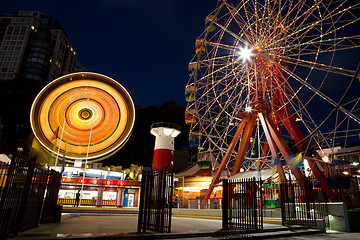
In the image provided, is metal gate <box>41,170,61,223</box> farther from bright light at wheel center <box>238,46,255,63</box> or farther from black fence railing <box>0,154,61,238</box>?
bright light at wheel center <box>238,46,255,63</box>

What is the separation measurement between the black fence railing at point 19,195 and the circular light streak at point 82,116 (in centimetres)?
2168

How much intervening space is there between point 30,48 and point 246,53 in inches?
3733

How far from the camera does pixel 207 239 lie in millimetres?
7781

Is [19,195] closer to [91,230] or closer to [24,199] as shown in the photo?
[24,199]

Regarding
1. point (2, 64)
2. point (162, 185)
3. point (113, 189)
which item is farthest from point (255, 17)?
point (2, 64)

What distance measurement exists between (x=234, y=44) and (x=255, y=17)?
2688 mm

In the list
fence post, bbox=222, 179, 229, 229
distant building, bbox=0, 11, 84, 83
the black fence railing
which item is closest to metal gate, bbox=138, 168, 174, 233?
fence post, bbox=222, 179, 229, 229

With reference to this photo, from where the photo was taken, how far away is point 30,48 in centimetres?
9306

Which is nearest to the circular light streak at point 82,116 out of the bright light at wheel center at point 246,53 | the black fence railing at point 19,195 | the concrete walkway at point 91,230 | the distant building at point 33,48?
the bright light at wheel center at point 246,53

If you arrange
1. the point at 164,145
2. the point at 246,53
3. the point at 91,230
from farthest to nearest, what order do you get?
the point at 164,145, the point at 246,53, the point at 91,230

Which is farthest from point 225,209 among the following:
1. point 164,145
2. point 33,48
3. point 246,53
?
point 33,48

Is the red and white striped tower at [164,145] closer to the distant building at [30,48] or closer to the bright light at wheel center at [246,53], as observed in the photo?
the bright light at wheel center at [246,53]

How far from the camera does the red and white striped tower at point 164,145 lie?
3434cm

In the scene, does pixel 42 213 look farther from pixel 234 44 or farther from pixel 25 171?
pixel 234 44
